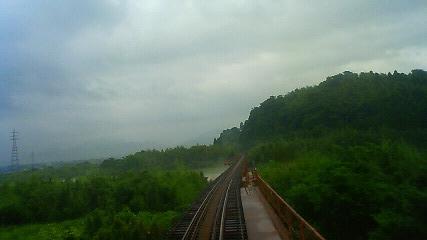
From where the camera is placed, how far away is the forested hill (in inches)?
3584

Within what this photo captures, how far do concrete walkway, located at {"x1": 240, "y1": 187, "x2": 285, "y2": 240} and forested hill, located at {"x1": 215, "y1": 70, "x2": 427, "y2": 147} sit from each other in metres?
62.8

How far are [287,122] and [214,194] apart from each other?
317 feet

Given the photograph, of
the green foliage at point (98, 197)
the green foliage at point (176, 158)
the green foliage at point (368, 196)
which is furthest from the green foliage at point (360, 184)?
the green foliage at point (176, 158)

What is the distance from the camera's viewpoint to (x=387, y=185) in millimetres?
21859

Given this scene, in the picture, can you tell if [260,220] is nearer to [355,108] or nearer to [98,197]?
[98,197]

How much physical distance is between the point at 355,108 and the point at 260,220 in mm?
90479

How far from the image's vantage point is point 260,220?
18.0 meters

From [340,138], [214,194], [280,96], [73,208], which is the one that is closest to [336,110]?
[340,138]

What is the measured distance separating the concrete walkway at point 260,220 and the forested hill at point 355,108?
62780 mm

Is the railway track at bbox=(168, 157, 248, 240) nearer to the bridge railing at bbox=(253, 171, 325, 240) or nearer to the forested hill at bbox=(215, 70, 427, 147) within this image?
the bridge railing at bbox=(253, 171, 325, 240)

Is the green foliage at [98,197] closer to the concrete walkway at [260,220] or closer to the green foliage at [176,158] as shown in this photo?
the concrete walkway at [260,220]

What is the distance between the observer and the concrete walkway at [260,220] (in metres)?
15.0

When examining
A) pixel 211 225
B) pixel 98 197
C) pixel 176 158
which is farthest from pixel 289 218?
pixel 176 158

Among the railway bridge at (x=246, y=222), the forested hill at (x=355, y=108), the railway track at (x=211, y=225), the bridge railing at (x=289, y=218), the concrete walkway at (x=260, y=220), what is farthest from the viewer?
the forested hill at (x=355, y=108)
